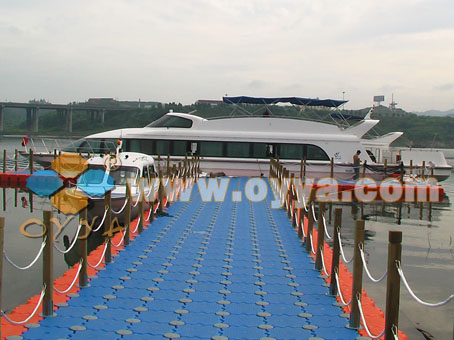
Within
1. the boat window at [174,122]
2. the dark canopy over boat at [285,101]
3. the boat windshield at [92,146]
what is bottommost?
the boat windshield at [92,146]

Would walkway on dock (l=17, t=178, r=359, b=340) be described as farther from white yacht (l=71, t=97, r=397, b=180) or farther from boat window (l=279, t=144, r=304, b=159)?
boat window (l=279, t=144, r=304, b=159)

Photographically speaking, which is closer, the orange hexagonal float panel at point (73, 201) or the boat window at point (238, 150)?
the orange hexagonal float panel at point (73, 201)

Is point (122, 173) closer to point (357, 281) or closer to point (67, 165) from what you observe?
point (67, 165)

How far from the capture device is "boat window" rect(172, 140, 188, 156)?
26.2 m

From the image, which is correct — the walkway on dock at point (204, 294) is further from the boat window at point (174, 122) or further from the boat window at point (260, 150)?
the boat window at point (174, 122)

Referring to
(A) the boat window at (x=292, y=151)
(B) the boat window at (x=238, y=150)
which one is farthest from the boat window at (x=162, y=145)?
(A) the boat window at (x=292, y=151)

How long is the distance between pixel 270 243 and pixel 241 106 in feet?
63.1

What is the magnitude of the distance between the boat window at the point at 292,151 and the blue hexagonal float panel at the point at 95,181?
13557 mm

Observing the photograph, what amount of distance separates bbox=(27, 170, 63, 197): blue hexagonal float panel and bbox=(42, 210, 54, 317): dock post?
52.8 ft

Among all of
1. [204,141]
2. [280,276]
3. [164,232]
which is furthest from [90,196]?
[204,141]

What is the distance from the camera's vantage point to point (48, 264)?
5.90m

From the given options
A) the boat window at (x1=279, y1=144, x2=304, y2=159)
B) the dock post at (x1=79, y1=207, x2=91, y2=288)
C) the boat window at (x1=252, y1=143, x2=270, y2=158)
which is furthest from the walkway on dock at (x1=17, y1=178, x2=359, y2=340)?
the boat window at (x1=279, y1=144, x2=304, y2=159)

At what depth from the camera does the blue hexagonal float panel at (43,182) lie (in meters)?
21.5

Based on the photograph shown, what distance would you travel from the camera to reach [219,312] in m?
6.46
